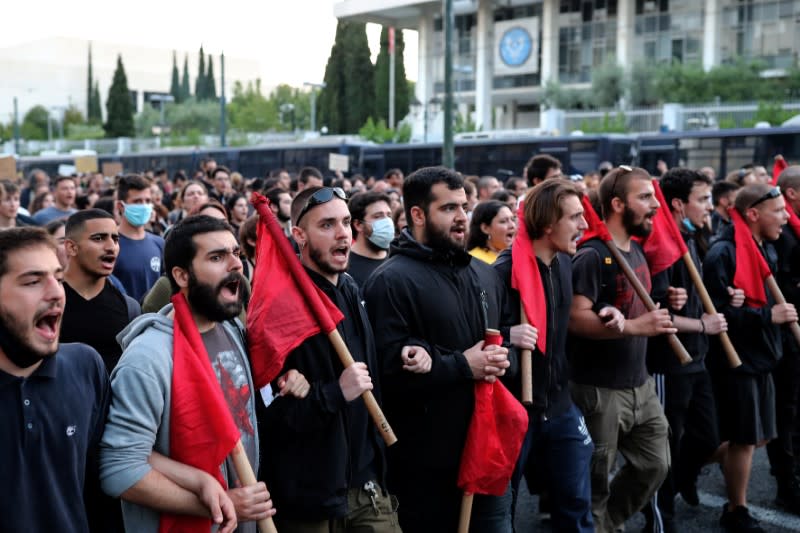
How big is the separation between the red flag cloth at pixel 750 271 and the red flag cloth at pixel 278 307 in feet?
11.2

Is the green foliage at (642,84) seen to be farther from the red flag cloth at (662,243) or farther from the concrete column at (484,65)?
the red flag cloth at (662,243)

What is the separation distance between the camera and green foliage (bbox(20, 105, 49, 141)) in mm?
89812

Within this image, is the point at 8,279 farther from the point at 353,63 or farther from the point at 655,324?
the point at 353,63

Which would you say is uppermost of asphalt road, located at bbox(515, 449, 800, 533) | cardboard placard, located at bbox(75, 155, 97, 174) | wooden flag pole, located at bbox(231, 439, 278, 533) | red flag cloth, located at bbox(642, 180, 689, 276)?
cardboard placard, located at bbox(75, 155, 97, 174)

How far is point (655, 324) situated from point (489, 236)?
1702mm

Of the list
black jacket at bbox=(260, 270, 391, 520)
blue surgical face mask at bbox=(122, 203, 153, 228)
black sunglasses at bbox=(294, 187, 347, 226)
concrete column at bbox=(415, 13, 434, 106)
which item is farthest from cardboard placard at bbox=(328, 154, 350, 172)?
concrete column at bbox=(415, 13, 434, 106)

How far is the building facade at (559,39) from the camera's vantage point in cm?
4828

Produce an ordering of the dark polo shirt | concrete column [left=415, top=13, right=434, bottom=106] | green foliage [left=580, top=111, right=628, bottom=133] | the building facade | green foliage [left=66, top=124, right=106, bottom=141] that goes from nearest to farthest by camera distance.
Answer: the dark polo shirt → green foliage [left=580, top=111, right=628, bottom=133] → the building facade → concrete column [left=415, top=13, right=434, bottom=106] → green foliage [left=66, top=124, right=106, bottom=141]

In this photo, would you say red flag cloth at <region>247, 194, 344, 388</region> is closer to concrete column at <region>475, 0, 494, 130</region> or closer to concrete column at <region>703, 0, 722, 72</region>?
concrete column at <region>703, 0, 722, 72</region>

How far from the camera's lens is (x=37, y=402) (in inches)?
99.3

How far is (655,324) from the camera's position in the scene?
15.1 feet

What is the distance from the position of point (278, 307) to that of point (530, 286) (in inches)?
61.8

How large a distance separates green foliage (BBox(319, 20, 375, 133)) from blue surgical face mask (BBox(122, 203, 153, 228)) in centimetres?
5733

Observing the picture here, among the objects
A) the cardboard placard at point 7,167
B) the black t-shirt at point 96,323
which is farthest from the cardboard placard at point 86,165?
the black t-shirt at point 96,323
